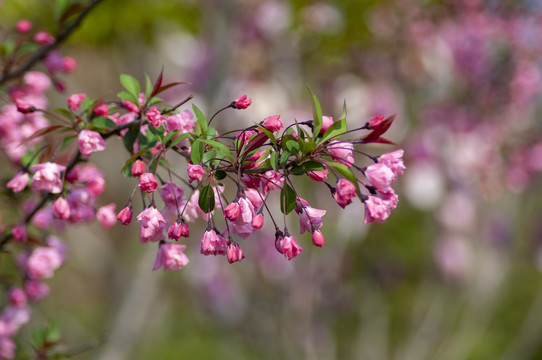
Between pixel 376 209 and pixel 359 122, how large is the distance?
11.5 feet

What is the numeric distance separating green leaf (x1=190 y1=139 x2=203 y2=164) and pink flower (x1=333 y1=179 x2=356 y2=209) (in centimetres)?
29

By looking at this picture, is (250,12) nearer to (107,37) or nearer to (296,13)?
(296,13)

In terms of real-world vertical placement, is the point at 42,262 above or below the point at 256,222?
below

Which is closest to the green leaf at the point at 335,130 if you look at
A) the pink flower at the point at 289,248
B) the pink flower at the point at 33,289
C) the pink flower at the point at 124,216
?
the pink flower at the point at 289,248

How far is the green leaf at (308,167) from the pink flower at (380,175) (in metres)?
0.11

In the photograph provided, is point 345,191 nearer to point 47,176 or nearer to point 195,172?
point 195,172

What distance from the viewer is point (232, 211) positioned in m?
0.99

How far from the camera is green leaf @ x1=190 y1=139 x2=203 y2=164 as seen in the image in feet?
3.25

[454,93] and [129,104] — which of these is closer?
[129,104]

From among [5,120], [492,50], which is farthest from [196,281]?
[5,120]

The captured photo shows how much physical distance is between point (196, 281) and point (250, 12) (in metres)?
3.07

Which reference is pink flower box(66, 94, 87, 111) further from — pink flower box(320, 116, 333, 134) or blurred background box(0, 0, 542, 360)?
blurred background box(0, 0, 542, 360)

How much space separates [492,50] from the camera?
4211 mm

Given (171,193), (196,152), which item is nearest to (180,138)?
(196,152)
